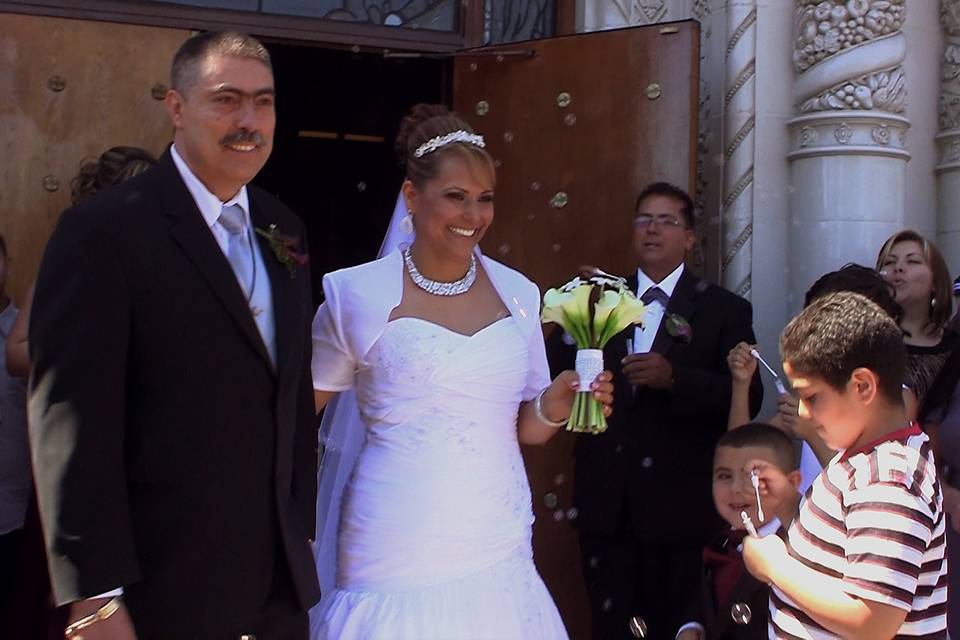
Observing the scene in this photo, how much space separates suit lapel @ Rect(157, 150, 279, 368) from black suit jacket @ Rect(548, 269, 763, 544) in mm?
2265

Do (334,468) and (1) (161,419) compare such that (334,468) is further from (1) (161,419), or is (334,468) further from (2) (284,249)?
(1) (161,419)

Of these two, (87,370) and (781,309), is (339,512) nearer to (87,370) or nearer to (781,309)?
(87,370)

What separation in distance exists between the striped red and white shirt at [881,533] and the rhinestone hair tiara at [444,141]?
1.56m

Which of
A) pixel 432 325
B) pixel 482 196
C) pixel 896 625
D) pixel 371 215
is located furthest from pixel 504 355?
pixel 371 215

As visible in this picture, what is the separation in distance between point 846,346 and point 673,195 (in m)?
2.41

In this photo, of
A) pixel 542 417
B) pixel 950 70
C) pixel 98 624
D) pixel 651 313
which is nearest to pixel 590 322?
pixel 542 417

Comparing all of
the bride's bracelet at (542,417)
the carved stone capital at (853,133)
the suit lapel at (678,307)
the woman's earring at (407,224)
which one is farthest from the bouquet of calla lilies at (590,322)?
the carved stone capital at (853,133)

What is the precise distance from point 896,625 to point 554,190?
3516 mm

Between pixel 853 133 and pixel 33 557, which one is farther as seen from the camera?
pixel 853 133

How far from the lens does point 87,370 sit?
244 cm

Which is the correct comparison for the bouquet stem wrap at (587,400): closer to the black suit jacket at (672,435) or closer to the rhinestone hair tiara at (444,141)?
the rhinestone hair tiara at (444,141)

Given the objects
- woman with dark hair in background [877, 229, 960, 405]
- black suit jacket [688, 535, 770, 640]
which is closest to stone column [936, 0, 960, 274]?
woman with dark hair in background [877, 229, 960, 405]

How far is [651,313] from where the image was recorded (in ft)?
16.0

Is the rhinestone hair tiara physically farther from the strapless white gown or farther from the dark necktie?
the dark necktie
